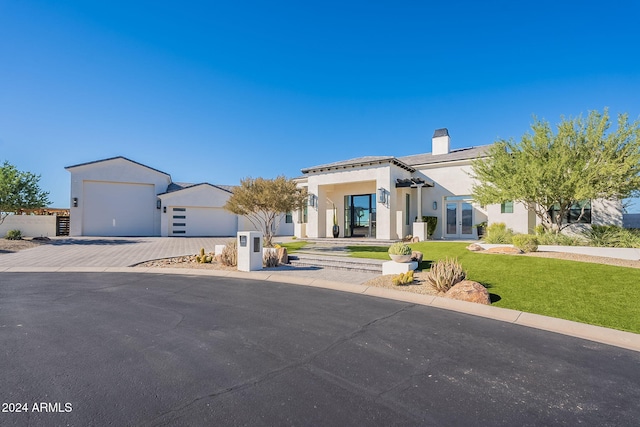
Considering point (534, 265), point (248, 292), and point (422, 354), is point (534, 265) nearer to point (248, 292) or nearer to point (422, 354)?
point (422, 354)

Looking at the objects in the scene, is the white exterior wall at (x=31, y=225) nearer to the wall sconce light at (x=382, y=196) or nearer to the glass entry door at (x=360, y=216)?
the glass entry door at (x=360, y=216)

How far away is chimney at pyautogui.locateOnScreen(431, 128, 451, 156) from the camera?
21.5 meters

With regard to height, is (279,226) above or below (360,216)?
below

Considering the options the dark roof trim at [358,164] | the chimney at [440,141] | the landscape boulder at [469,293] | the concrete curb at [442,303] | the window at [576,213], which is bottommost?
the concrete curb at [442,303]

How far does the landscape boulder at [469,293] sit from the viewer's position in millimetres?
6652

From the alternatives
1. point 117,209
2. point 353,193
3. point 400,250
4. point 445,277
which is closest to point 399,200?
point 353,193

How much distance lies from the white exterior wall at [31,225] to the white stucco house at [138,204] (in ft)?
7.31

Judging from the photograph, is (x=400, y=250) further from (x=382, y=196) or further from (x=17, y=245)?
(x=17, y=245)

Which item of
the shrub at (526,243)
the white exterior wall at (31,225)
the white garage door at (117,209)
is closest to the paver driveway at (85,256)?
the white garage door at (117,209)

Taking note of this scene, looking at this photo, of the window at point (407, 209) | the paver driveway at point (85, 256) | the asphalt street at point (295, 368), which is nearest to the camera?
the asphalt street at point (295, 368)

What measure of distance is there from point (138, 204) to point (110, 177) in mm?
2780

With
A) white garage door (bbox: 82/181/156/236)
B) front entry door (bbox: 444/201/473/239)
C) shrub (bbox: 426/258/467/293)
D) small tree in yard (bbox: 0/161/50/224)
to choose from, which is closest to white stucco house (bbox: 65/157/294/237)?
white garage door (bbox: 82/181/156/236)

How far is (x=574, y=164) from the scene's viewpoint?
450 inches

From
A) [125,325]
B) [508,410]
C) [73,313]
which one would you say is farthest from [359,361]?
[73,313]
